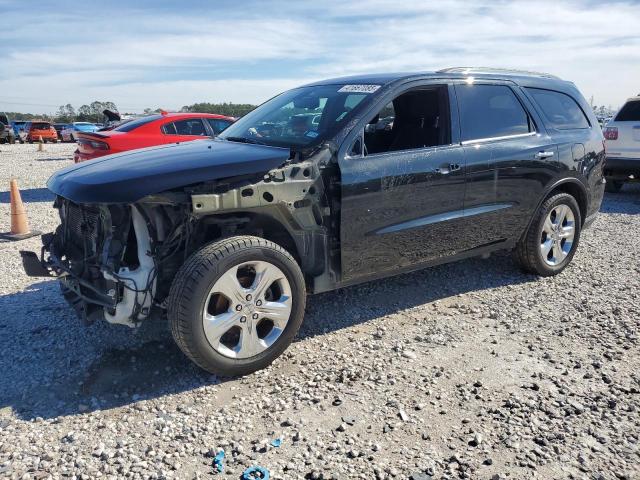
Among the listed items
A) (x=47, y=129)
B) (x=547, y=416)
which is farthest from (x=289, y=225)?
(x=47, y=129)

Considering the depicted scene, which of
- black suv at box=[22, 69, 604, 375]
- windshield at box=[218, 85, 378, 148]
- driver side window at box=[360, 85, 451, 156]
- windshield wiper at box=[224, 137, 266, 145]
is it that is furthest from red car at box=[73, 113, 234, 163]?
black suv at box=[22, 69, 604, 375]

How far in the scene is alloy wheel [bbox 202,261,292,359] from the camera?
321cm

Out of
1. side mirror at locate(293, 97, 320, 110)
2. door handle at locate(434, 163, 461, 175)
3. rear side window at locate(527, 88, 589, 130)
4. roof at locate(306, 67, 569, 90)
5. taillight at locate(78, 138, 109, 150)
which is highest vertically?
roof at locate(306, 67, 569, 90)

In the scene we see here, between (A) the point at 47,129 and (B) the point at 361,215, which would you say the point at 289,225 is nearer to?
(B) the point at 361,215

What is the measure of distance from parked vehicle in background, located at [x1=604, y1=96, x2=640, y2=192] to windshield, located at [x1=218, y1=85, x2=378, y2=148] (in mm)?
7267

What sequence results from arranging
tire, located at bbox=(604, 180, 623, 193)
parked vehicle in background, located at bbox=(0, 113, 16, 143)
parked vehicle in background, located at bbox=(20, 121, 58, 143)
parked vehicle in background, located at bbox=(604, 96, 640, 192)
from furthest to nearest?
parked vehicle in background, located at bbox=(20, 121, 58, 143) < parked vehicle in background, located at bbox=(0, 113, 16, 143) < tire, located at bbox=(604, 180, 623, 193) < parked vehicle in background, located at bbox=(604, 96, 640, 192)

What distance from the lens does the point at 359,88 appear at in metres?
4.13

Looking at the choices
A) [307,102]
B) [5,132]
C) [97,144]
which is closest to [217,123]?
[97,144]

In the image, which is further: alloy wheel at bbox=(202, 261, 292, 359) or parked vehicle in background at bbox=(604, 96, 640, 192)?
parked vehicle in background at bbox=(604, 96, 640, 192)

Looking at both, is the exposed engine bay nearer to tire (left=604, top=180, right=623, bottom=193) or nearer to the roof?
the roof

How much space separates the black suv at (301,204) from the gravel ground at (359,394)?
0.36 metres

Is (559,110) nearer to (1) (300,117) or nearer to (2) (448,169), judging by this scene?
(2) (448,169)

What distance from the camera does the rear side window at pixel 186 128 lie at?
996 centimetres

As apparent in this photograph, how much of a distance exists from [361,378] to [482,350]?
0.97m
